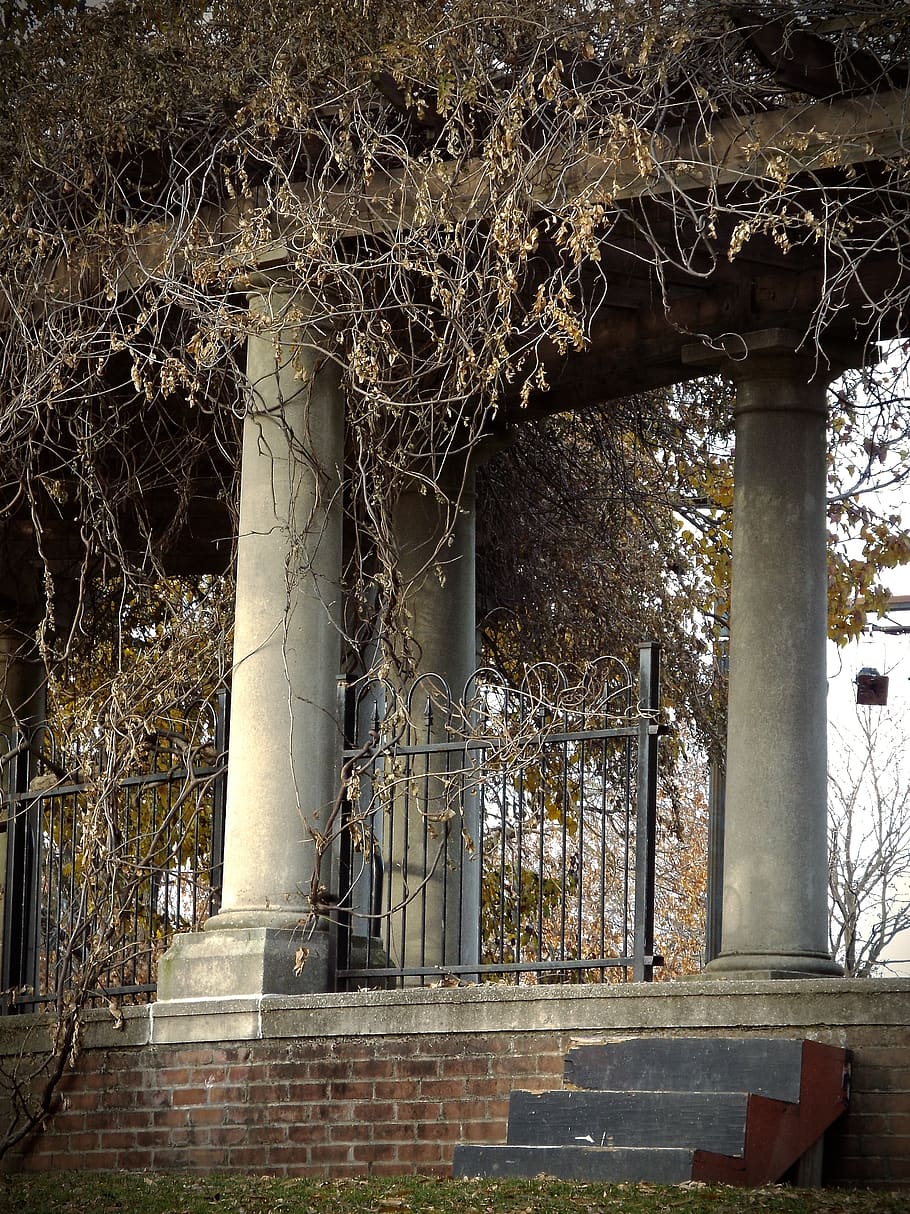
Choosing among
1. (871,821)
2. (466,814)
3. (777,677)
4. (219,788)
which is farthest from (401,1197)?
(871,821)

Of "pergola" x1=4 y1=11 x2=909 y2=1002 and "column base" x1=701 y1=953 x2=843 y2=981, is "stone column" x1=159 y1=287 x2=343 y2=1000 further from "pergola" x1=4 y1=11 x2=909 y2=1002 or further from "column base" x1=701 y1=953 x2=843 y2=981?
"column base" x1=701 y1=953 x2=843 y2=981

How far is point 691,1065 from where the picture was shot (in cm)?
607

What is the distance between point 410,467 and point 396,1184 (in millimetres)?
4439

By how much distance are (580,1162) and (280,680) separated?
2.78 metres

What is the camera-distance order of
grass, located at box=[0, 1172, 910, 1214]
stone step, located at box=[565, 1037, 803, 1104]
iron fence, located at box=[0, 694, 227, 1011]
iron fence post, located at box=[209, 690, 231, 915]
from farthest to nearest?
iron fence post, located at box=[209, 690, 231, 915] < iron fence, located at box=[0, 694, 227, 1011] < stone step, located at box=[565, 1037, 803, 1104] < grass, located at box=[0, 1172, 910, 1214]

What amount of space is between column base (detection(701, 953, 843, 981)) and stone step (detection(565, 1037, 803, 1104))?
1.47m

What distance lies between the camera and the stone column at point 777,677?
25.9 feet

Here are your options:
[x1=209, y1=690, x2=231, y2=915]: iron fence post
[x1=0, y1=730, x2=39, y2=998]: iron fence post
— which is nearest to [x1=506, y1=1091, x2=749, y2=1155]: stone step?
[x1=209, y1=690, x2=231, y2=915]: iron fence post

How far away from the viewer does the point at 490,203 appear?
7367mm

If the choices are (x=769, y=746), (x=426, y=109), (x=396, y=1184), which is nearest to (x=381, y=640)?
(x=769, y=746)

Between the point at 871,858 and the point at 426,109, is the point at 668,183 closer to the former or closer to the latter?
the point at 426,109

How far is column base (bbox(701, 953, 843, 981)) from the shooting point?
7.63 meters

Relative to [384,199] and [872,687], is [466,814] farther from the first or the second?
[872,687]

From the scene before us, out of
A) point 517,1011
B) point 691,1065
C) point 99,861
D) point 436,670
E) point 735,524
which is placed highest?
point 735,524
